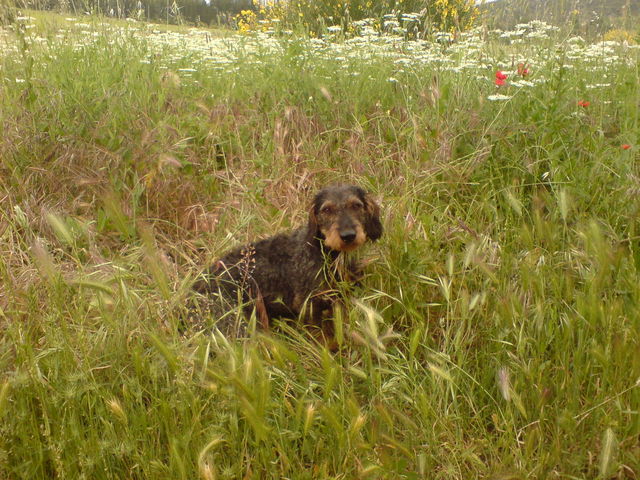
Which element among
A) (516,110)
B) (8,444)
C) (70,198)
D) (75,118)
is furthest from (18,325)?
(516,110)

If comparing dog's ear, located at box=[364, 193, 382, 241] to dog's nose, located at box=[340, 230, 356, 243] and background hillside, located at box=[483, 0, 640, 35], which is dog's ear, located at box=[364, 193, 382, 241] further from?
background hillside, located at box=[483, 0, 640, 35]

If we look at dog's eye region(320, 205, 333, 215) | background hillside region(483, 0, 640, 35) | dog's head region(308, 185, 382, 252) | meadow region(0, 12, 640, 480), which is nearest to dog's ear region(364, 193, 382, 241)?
dog's head region(308, 185, 382, 252)

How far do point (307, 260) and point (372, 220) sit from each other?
1.66 ft

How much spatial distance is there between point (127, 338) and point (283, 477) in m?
0.92

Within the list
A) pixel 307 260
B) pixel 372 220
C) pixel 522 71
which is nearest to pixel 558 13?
pixel 522 71

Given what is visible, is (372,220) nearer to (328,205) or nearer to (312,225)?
(328,205)

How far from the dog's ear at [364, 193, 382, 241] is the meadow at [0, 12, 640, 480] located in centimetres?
11

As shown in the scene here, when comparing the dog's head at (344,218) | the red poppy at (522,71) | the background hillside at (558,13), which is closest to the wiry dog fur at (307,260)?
the dog's head at (344,218)

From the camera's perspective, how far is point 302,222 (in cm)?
434

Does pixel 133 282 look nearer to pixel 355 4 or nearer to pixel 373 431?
pixel 373 431

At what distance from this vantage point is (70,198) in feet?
13.9

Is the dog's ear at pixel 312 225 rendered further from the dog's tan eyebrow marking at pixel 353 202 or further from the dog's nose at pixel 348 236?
the dog's nose at pixel 348 236

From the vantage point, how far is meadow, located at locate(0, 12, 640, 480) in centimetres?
203

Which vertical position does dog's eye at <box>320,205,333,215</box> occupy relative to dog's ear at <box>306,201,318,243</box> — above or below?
above
